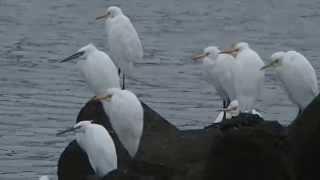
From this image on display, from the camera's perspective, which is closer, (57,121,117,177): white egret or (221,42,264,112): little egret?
(57,121,117,177): white egret

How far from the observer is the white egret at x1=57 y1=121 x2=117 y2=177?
29.0 feet

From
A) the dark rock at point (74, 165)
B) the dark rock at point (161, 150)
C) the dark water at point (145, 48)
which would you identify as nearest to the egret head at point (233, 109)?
the dark water at point (145, 48)

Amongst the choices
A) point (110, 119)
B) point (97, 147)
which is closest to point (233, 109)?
point (110, 119)

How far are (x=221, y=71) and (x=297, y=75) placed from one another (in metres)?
1.60

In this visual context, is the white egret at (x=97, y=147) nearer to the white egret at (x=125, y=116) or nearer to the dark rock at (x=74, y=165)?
the dark rock at (x=74, y=165)

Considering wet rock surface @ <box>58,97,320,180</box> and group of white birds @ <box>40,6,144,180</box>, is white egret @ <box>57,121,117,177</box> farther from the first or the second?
wet rock surface @ <box>58,97,320,180</box>

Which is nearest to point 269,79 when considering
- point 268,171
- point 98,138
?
point 98,138

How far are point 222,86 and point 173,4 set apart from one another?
10103 mm

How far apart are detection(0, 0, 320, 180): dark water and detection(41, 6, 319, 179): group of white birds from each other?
0.62 metres

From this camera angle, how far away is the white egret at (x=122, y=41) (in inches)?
575

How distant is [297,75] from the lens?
1177 centimetres

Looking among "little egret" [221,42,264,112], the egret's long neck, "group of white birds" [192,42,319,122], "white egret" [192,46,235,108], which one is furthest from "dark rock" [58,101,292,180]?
"white egret" [192,46,235,108]

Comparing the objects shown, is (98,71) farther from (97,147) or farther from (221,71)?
(97,147)

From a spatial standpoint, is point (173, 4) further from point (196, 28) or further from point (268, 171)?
point (268, 171)
